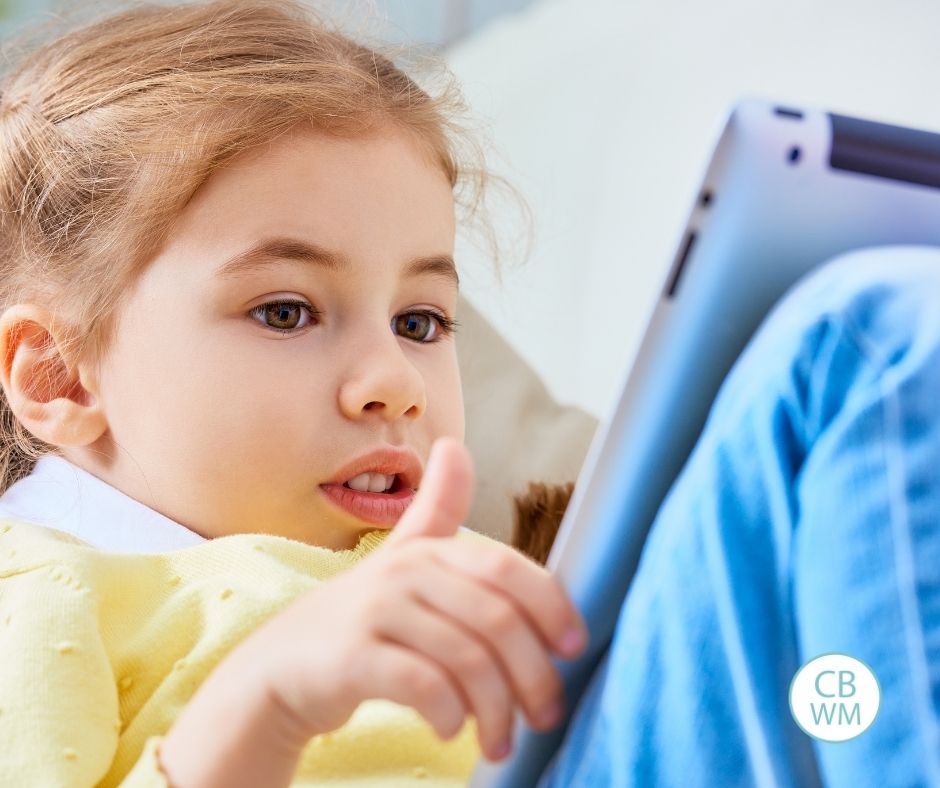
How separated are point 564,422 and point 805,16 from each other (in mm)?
731

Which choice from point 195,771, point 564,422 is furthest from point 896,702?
point 564,422

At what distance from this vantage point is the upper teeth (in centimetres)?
89

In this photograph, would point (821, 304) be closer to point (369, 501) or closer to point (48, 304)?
point (369, 501)

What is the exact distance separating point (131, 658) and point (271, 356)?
229 millimetres

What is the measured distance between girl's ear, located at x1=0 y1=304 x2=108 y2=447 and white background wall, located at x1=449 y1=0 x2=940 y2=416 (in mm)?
678

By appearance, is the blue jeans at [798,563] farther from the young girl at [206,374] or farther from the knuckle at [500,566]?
the young girl at [206,374]

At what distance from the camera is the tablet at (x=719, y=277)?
0.49 m

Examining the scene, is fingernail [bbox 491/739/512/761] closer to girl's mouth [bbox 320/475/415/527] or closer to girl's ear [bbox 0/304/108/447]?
girl's mouth [bbox 320/475/415/527]

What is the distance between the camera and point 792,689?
0.46 metres

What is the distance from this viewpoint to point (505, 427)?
55.4 inches

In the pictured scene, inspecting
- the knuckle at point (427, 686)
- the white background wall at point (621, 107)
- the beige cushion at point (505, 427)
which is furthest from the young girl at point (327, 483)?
the white background wall at point (621, 107)

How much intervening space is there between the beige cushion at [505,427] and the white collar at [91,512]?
1.61 feet

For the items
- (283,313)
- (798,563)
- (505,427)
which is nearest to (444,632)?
(798,563)

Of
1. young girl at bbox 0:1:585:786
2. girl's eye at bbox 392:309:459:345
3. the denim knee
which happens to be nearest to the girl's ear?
young girl at bbox 0:1:585:786
